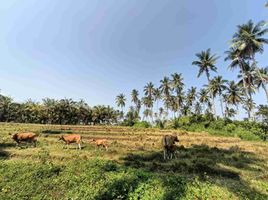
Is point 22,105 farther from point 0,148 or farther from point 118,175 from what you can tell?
point 118,175

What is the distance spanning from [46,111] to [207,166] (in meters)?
85.9

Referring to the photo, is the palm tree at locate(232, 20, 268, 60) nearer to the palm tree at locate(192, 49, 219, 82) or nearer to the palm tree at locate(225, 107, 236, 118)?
the palm tree at locate(192, 49, 219, 82)

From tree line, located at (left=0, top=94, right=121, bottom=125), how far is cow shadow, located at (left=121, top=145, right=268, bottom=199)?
264 feet

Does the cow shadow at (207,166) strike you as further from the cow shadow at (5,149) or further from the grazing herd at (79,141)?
the cow shadow at (5,149)

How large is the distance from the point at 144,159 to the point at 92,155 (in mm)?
3895

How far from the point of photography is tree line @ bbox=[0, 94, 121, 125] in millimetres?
93188

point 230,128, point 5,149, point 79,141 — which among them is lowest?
point 5,149

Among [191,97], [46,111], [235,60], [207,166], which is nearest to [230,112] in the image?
[191,97]

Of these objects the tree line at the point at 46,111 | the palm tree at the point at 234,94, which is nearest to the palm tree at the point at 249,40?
the palm tree at the point at 234,94

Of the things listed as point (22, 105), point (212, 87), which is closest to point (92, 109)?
point (22, 105)

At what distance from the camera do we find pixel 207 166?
53.7ft

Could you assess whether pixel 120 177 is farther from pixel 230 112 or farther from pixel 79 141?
pixel 230 112

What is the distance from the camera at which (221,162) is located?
18.3 metres

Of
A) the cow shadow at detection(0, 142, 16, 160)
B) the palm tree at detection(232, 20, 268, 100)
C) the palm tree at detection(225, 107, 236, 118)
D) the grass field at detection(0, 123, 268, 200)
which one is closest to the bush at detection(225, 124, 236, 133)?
the palm tree at detection(232, 20, 268, 100)
